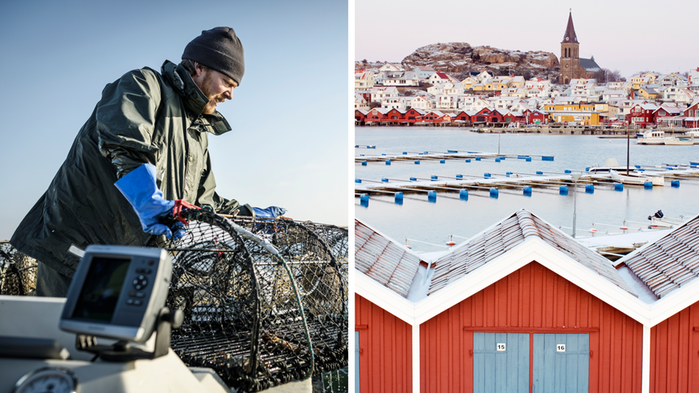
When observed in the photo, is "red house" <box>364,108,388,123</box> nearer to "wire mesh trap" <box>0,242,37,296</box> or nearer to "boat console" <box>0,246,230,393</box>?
"wire mesh trap" <box>0,242,37,296</box>

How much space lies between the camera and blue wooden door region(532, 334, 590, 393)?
232 cm

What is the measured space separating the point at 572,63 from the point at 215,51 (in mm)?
4033

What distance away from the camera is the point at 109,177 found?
1762 millimetres

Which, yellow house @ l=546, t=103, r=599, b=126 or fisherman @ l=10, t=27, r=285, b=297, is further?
yellow house @ l=546, t=103, r=599, b=126

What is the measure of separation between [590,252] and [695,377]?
80cm

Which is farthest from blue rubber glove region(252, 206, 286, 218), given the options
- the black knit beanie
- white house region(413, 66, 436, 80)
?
white house region(413, 66, 436, 80)

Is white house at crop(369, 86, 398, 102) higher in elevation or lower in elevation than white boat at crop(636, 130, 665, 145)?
lower

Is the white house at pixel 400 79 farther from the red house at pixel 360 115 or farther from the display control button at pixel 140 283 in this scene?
the display control button at pixel 140 283

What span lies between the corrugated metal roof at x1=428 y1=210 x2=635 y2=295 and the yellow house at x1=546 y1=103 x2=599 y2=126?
321 centimetres

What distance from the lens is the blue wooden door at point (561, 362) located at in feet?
7.60

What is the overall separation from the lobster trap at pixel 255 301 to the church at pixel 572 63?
10.2 feet

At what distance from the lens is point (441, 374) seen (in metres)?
2.36

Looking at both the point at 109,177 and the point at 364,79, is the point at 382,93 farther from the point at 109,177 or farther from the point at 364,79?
the point at 109,177

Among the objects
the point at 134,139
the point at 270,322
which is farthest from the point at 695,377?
the point at 134,139
